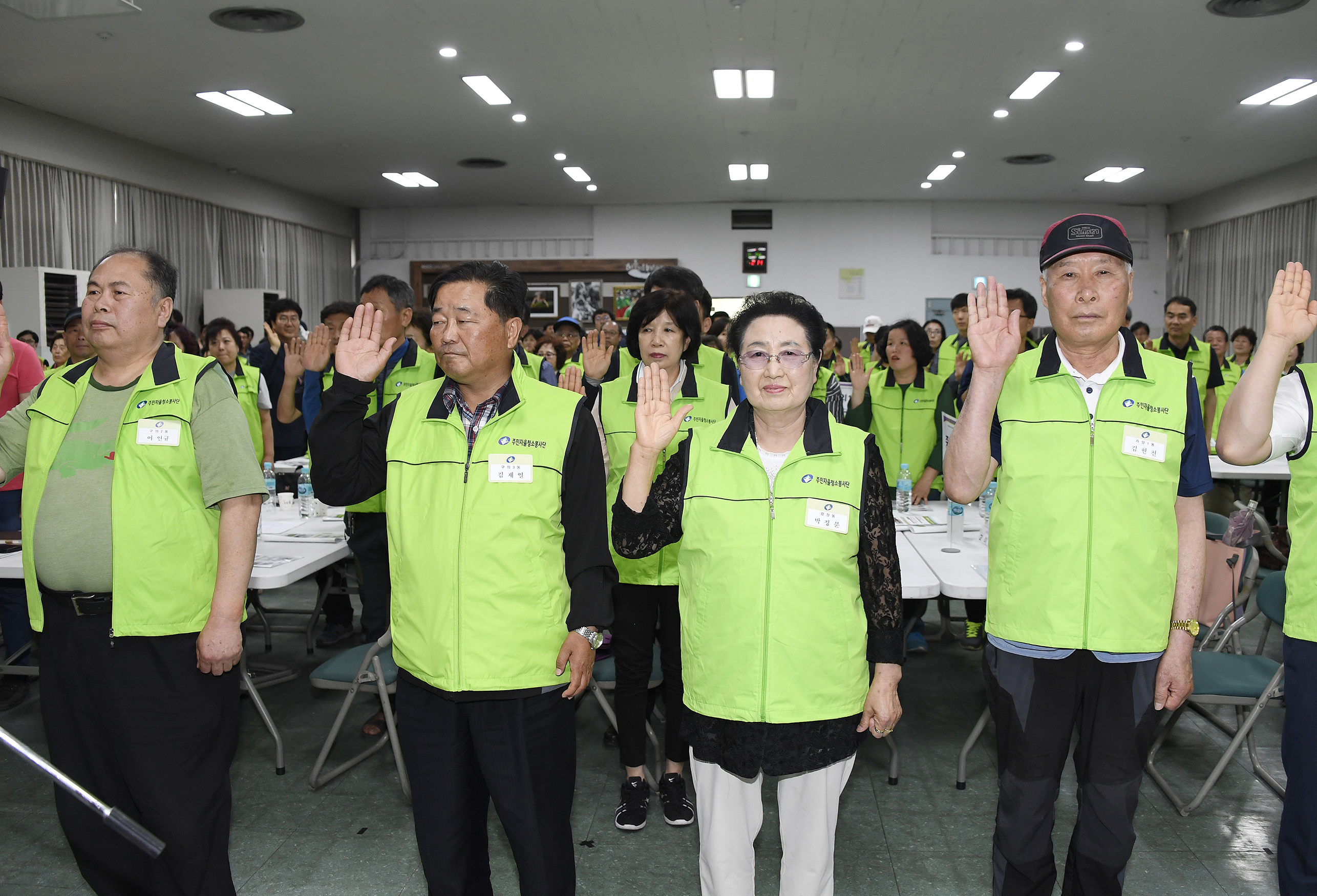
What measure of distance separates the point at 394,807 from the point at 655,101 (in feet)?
25.5

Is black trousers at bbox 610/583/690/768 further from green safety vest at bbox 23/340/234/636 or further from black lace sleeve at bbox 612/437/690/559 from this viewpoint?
green safety vest at bbox 23/340/234/636

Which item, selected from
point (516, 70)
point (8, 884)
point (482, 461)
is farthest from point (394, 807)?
point (516, 70)

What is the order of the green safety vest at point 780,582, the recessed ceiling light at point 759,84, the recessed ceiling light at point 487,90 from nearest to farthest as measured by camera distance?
the green safety vest at point 780,582 < the recessed ceiling light at point 759,84 < the recessed ceiling light at point 487,90

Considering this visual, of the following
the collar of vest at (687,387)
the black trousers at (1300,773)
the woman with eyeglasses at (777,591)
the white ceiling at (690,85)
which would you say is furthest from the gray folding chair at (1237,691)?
the white ceiling at (690,85)

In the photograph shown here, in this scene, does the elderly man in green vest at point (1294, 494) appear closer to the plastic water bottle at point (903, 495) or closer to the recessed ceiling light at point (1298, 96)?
the plastic water bottle at point (903, 495)

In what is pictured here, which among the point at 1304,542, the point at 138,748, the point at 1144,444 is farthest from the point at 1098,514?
the point at 138,748

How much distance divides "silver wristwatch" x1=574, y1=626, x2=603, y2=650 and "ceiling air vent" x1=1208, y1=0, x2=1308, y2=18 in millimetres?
7022

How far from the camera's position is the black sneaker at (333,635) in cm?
491

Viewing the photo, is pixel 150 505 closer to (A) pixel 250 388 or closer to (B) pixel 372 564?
(B) pixel 372 564

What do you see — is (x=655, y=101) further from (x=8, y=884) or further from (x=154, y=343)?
(x=8, y=884)

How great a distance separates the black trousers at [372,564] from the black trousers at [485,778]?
1666 mm

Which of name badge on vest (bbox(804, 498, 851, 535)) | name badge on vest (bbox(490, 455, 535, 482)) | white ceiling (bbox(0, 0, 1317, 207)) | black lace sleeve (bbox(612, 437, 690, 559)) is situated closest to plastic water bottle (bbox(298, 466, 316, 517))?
name badge on vest (bbox(490, 455, 535, 482))

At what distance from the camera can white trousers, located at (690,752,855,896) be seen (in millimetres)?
1932

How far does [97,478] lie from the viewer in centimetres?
206
